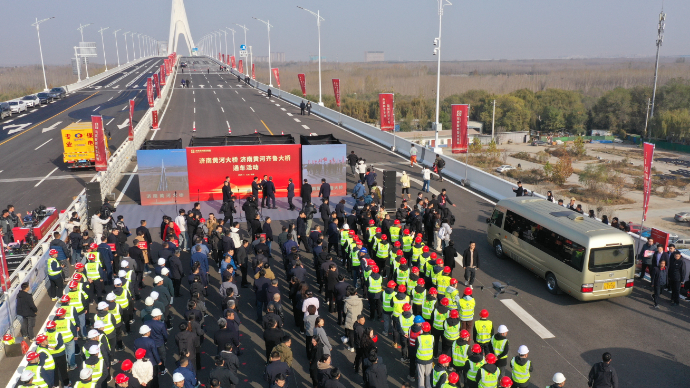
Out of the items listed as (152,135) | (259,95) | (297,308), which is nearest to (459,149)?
(297,308)

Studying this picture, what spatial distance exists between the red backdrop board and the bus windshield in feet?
49.9

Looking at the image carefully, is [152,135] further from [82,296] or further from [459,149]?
[82,296]

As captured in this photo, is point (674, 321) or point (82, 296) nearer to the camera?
point (82, 296)

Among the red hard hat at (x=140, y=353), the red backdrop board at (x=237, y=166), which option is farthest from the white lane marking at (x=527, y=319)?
the red backdrop board at (x=237, y=166)

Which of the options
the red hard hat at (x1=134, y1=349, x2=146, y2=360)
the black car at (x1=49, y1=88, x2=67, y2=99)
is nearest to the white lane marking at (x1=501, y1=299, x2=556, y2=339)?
the red hard hat at (x1=134, y1=349, x2=146, y2=360)

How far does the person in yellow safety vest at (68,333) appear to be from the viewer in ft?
34.7

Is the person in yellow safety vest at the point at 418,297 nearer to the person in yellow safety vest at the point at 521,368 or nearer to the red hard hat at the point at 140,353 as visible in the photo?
the person in yellow safety vest at the point at 521,368

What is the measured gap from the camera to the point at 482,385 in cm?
905

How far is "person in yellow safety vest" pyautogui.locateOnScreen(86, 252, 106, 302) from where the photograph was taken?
44.9 feet

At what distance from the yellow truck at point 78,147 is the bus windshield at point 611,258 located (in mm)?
26933

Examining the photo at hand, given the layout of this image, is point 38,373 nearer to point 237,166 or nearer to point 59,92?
point 237,166

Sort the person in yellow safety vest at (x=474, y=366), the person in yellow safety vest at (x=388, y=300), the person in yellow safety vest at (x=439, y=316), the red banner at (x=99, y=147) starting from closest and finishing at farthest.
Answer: the person in yellow safety vest at (x=474, y=366) → the person in yellow safety vest at (x=439, y=316) → the person in yellow safety vest at (x=388, y=300) → the red banner at (x=99, y=147)

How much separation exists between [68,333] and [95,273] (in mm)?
3279

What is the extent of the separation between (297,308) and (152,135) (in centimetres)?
3163
